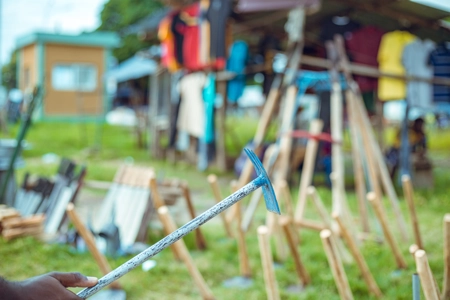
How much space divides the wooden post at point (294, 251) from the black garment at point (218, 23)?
15.1 ft

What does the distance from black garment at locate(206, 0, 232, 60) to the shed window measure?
12096 millimetres

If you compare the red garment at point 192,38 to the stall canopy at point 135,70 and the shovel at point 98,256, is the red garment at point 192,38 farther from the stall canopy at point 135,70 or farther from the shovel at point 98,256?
the stall canopy at point 135,70

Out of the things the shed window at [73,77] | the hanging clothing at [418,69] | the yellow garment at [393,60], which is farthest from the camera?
the shed window at [73,77]

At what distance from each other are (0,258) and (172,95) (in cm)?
761

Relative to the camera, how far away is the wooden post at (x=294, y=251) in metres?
3.57

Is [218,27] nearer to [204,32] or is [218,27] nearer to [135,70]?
[204,32]

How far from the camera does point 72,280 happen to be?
1.94 meters

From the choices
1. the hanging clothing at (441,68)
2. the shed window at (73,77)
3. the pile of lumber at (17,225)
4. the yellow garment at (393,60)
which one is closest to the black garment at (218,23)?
the yellow garment at (393,60)

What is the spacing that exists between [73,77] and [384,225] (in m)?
17.2

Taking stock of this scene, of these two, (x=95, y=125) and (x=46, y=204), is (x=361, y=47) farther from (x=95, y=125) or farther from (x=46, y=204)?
(x=95, y=125)

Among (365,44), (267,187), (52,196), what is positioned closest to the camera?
(267,187)

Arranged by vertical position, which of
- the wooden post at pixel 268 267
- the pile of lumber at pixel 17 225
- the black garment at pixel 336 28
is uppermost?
the black garment at pixel 336 28

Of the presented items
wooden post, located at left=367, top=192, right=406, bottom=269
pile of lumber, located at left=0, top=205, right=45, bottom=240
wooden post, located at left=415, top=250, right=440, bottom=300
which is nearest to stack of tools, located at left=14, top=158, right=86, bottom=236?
pile of lumber, located at left=0, top=205, right=45, bottom=240

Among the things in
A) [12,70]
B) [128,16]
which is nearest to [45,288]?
[12,70]
